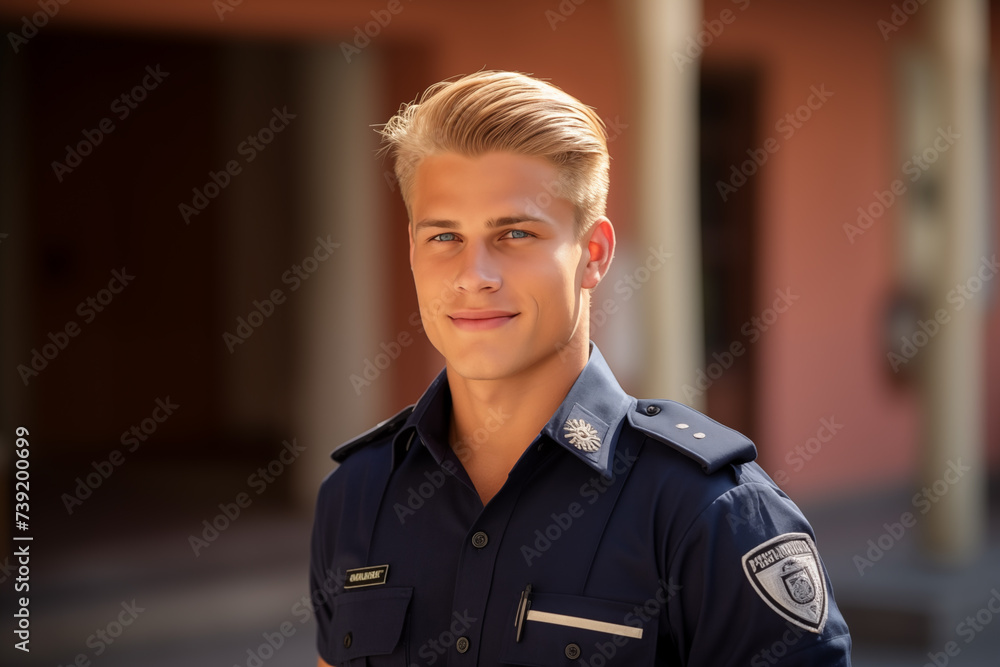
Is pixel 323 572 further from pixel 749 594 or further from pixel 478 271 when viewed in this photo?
pixel 749 594

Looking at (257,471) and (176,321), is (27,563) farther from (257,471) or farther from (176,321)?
(176,321)

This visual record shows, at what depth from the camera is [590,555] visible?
1.53 metres

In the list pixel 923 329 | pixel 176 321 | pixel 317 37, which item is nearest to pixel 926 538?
pixel 923 329

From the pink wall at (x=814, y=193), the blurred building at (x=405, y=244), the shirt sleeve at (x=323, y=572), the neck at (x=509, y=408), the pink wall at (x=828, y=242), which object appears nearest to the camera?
the neck at (x=509, y=408)

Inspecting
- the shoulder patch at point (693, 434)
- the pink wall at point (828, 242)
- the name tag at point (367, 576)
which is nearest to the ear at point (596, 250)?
the shoulder patch at point (693, 434)

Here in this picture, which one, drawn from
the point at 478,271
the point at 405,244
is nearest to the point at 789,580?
the point at 478,271

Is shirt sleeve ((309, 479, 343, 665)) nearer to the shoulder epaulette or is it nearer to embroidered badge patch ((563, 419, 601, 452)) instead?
the shoulder epaulette

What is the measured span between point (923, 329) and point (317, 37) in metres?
3.52

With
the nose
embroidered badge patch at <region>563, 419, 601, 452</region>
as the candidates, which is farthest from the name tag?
the nose

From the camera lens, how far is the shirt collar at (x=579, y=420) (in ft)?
5.24

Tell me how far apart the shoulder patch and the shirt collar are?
0.04m

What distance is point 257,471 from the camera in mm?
7539

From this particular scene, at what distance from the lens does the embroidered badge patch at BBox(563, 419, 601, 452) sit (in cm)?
160

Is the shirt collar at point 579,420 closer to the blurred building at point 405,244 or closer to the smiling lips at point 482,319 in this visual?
the smiling lips at point 482,319
